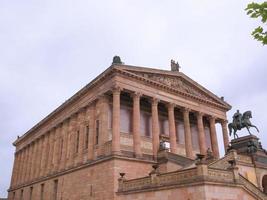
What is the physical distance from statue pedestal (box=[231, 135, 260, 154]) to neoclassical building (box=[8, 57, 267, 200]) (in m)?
0.10

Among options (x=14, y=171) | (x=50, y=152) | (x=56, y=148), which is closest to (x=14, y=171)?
(x=14, y=171)

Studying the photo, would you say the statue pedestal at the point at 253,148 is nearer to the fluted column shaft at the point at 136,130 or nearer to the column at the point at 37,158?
the fluted column shaft at the point at 136,130

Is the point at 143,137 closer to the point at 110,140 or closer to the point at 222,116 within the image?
the point at 110,140

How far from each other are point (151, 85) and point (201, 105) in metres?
8.70

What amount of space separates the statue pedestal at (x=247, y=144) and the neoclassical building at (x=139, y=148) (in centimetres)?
10

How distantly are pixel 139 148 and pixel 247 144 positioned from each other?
10639 mm

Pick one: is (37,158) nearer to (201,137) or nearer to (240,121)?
(201,137)

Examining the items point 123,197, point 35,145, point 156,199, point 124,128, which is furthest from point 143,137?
point 35,145

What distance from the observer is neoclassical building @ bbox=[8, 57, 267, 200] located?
20.4 m

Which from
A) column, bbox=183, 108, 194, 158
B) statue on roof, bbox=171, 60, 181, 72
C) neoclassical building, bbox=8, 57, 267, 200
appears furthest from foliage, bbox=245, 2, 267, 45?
statue on roof, bbox=171, 60, 181, 72

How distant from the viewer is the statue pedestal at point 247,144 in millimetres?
28742

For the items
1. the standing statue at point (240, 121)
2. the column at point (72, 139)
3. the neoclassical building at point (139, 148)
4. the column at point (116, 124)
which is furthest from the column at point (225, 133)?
the column at point (72, 139)

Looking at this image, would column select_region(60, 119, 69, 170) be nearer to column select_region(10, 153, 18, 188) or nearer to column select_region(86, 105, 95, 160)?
column select_region(86, 105, 95, 160)

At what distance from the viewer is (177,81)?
36.5 m
